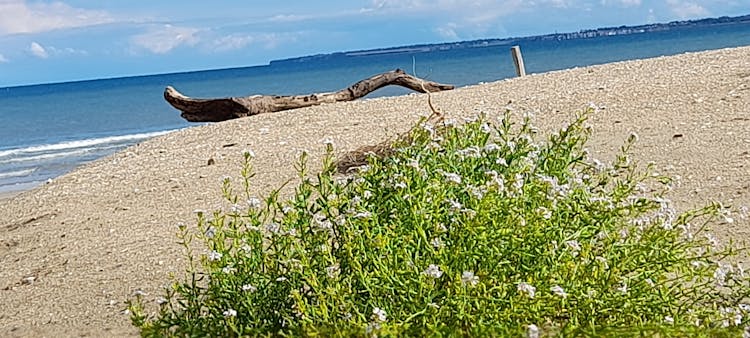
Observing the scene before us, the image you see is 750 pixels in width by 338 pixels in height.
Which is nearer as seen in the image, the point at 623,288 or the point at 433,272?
the point at 433,272

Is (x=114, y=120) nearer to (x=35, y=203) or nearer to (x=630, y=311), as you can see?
(x=35, y=203)

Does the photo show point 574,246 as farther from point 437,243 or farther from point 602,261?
point 437,243

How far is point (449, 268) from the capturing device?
290cm

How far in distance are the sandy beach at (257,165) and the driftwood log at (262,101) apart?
0.73 m

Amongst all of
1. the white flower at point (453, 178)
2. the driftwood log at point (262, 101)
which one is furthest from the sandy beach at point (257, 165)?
the white flower at point (453, 178)

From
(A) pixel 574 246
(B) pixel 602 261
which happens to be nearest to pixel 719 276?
(B) pixel 602 261

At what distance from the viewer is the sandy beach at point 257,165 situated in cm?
610

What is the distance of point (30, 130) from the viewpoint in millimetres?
38469

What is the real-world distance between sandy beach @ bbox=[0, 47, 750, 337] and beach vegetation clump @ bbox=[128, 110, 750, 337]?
2.02 metres

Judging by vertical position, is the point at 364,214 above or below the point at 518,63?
above

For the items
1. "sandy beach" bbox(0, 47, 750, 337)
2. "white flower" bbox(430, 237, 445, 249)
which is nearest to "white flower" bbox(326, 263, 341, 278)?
"white flower" bbox(430, 237, 445, 249)

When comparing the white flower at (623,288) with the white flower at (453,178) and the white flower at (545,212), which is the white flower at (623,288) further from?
the white flower at (453,178)

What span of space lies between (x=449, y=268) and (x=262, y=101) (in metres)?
10.7

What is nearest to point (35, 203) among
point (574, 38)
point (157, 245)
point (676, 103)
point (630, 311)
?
point (157, 245)
